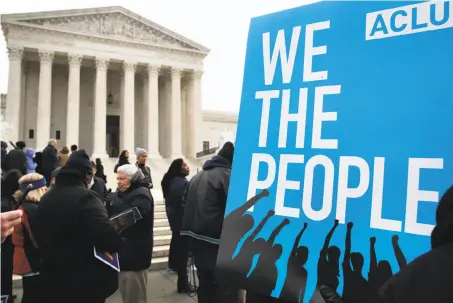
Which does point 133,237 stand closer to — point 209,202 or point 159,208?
point 209,202

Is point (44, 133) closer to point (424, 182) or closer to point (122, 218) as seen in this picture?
point (122, 218)

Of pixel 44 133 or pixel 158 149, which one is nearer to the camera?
pixel 44 133

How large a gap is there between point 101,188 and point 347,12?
19.3ft

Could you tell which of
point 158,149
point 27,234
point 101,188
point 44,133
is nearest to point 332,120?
point 27,234

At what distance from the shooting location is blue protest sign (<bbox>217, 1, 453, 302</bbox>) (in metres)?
1.49

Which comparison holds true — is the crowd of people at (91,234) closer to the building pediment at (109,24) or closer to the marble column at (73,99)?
the marble column at (73,99)

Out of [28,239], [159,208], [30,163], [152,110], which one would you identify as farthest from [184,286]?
[152,110]

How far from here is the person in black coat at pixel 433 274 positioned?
1.20 metres

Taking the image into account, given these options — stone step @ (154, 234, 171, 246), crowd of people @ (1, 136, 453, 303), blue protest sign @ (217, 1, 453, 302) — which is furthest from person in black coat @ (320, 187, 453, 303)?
stone step @ (154, 234, 171, 246)

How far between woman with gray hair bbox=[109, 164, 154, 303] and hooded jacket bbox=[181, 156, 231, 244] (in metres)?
0.48

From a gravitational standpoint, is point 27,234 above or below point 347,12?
below

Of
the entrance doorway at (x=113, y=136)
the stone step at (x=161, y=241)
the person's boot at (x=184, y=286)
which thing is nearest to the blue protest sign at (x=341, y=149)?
the person's boot at (x=184, y=286)

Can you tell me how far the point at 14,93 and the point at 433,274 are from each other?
1245 inches

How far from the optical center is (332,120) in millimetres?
1756
